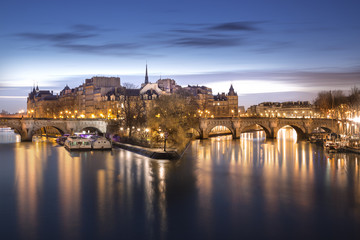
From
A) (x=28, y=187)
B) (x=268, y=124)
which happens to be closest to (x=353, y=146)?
(x=268, y=124)

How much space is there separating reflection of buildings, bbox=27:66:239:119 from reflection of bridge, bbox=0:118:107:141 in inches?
1361

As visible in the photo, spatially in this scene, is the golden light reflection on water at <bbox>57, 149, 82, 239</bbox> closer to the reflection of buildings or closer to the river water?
the river water

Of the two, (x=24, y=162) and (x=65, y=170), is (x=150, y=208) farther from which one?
(x=24, y=162)

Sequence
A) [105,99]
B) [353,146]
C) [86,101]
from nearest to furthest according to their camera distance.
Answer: [353,146] → [105,99] → [86,101]

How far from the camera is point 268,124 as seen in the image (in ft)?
280

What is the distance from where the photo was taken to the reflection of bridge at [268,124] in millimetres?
81188

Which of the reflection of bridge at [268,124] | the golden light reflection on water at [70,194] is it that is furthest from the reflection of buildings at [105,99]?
the golden light reflection on water at [70,194]

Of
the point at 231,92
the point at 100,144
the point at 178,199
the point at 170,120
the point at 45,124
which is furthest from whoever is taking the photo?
the point at 231,92

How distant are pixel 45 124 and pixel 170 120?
27.1 meters

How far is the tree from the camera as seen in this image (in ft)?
187

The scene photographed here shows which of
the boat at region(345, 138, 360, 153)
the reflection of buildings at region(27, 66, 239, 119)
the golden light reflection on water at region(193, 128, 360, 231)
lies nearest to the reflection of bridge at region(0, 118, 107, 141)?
the golden light reflection on water at region(193, 128, 360, 231)

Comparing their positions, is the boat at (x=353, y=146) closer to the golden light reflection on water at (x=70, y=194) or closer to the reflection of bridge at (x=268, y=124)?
the reflection of bridge at (x=268, y=124)

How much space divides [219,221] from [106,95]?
113 m

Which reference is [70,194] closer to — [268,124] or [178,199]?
[178,199]
